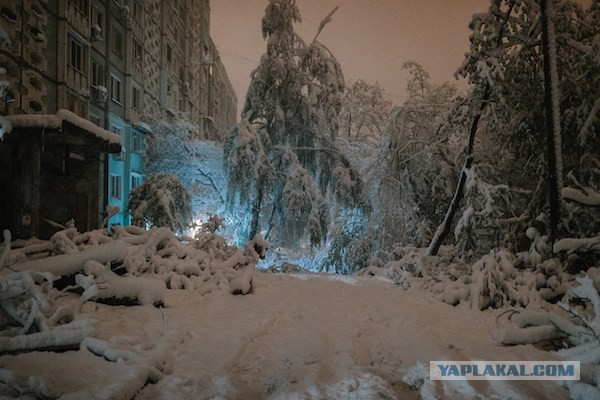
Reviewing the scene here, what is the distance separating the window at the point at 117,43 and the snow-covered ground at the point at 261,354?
57.6ft

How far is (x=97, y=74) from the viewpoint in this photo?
17.4 meters

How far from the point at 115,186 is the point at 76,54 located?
21.1 feet

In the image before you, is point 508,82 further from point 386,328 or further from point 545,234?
point 386,328

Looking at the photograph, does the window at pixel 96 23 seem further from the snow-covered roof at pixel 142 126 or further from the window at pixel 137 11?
the snow-covered roof at pixel 142 126

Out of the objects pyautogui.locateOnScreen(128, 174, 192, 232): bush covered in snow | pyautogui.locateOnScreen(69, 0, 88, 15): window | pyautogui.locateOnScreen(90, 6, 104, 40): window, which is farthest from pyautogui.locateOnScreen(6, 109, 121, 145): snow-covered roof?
pyautogui.locateOnScreen(90, 6, 104, 40): window

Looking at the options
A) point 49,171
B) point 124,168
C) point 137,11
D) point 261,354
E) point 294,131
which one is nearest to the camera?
point 261,354

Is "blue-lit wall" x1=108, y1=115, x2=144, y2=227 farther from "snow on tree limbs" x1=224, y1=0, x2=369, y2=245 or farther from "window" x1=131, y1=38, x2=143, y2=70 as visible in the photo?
"snow on tree limbs" x1=224, y1=0, x2=369, y2=245

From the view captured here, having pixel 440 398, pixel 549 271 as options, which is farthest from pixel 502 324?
pixel 440 398

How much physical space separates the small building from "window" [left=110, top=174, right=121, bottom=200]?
999 cm

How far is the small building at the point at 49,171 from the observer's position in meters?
6.98

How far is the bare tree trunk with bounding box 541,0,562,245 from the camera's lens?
7016 mm

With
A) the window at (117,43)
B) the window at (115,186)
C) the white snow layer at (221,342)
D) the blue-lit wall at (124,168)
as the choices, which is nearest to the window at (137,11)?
the window at (117,43)

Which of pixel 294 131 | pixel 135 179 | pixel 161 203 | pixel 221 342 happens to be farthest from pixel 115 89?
pixel 221 342

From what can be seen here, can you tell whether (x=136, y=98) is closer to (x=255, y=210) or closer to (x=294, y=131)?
(x=294, y=131)
